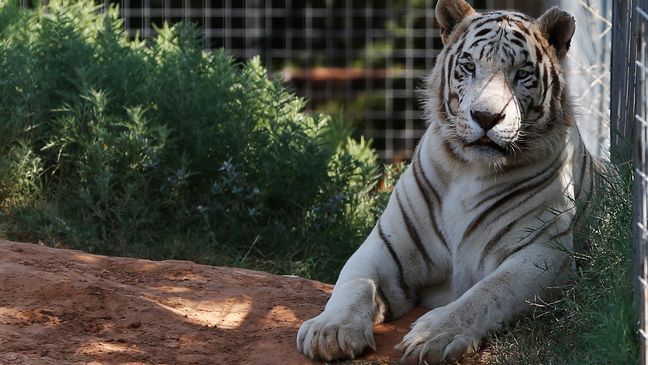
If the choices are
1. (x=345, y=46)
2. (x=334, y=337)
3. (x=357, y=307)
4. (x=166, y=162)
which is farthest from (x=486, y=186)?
(x=345, y=46)

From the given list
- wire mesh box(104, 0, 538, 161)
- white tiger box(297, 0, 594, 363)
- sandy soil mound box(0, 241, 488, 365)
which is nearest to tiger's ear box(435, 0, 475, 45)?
white tiger box(297, 0, 594, 363)

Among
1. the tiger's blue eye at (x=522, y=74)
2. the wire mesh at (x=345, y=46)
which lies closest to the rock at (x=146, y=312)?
the tiger's blue eye at (x=522, y=74)

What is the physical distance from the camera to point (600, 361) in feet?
11.3

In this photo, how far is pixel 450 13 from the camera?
4707 mm

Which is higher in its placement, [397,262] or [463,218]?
[463,218]

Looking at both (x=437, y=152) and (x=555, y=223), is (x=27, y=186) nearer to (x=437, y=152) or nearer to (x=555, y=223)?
(x=437, y=152)

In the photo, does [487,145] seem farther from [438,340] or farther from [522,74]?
[438,340]

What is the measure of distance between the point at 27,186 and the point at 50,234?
15.9 inches

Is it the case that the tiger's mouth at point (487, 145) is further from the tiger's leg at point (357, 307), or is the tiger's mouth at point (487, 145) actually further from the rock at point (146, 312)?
the rock at point (146, 312)

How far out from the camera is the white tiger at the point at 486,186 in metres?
4.17

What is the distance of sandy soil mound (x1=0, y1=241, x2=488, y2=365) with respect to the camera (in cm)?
373

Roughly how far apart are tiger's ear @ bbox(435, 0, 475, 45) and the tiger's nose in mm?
627

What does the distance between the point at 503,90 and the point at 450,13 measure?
583 mm

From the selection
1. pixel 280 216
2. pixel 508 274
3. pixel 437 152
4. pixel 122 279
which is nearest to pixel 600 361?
pixel 508 274
